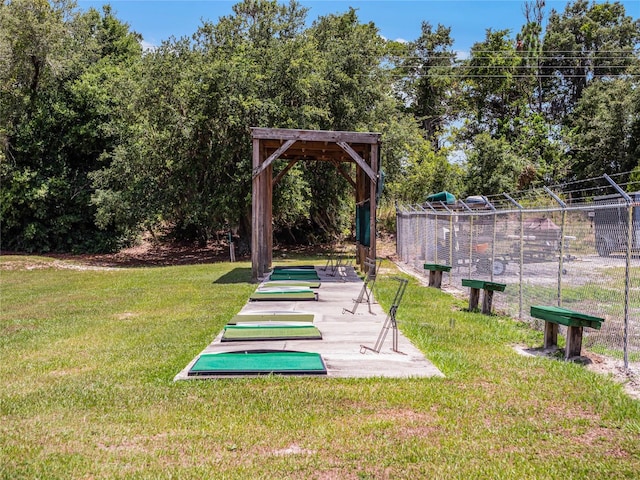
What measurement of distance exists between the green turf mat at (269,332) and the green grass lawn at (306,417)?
0.34 m

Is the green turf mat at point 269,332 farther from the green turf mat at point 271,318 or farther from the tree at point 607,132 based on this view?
the tree at point 607,132

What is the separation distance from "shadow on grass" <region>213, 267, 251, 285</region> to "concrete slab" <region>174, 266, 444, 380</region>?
13.2 feet

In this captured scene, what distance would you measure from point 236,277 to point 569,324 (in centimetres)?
1070

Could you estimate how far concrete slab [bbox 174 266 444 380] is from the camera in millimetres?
6033

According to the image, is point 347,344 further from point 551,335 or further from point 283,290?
point 283,290

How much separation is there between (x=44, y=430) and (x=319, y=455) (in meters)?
2.14

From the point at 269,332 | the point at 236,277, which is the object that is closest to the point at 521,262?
the point at 269,332

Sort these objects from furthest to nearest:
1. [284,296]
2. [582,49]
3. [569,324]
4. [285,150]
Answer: [582,49] < [285,150] < [284,296] < [569,324]

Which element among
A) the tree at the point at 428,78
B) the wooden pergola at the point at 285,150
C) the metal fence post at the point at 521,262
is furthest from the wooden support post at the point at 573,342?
the tree at the point at 428,78

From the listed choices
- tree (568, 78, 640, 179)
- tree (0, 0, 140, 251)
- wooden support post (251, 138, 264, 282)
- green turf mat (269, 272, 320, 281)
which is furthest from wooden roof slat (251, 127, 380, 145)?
tree (568, 78, 640, 179)

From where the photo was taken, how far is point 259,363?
6164 mm

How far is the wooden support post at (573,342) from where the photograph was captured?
653cm

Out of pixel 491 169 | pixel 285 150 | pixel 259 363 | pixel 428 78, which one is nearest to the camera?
pixel 259 363

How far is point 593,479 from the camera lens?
11.7ft
